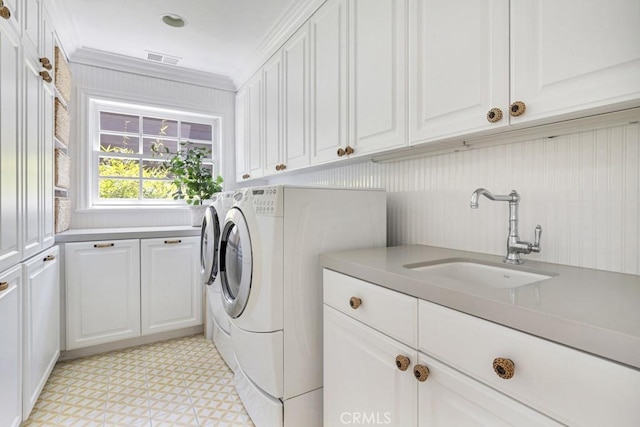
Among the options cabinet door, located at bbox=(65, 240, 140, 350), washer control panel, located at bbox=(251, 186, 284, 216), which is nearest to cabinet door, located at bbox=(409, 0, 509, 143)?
washer control panel, located at bbox=(251, 186, 284, 216)

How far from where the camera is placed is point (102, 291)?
2.44 meters

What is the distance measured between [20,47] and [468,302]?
206 centimetres

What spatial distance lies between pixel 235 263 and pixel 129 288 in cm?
135

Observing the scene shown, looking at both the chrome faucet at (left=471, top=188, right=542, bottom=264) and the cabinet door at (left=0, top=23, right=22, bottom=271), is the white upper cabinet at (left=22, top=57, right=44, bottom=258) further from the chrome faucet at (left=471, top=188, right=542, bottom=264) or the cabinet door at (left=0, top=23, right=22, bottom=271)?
the chrome faucet at (left=471, top=188, right=542, bottom=264)

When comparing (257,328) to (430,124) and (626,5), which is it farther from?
(626,5)

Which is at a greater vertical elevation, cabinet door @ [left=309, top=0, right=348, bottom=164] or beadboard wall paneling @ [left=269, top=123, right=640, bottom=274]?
cabinet door @ [left=309, top=0, right=348, bottom=164]

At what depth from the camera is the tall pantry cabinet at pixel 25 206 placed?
1307mm

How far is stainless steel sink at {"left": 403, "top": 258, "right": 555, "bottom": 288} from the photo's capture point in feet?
3.64

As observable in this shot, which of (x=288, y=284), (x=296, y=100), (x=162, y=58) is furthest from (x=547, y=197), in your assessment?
(x=162, y=58)

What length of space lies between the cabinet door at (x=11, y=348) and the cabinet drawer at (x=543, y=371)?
1.62 meters

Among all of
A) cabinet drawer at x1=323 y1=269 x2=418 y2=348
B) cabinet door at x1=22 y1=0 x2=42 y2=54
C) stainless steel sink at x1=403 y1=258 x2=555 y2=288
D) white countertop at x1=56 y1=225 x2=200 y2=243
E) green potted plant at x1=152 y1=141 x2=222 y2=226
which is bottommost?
cabinet drawer at x1=323 y1=269 x2=418 y2=348

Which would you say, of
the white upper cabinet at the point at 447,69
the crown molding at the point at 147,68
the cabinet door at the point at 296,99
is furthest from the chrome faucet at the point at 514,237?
the crown molding at the point at 147,68

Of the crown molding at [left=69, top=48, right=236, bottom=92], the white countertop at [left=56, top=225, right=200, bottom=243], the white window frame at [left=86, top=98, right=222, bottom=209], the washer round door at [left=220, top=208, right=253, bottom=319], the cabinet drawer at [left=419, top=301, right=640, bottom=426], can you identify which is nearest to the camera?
the cabinet drawer at [left=419, top=301, right=640, bottom=426]

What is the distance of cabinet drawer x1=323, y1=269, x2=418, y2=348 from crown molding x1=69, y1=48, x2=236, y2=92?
2686mm
